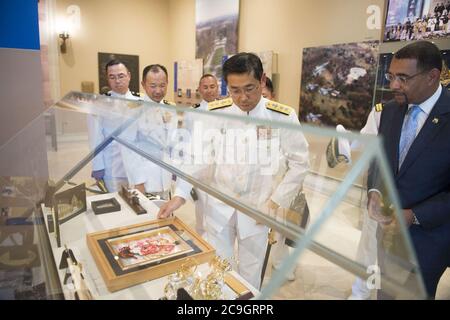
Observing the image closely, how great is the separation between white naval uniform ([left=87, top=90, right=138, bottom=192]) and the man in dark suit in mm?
1437

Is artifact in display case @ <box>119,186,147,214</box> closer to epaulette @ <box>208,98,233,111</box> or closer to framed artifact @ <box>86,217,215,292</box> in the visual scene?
framed artifact @ <box>86,217,215,292</box>

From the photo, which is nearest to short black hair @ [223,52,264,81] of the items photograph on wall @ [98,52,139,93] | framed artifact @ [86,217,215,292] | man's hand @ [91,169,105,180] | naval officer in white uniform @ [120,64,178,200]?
naval officer in white uniform @ [120,64,178,200]

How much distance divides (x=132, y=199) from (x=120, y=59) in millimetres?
7470

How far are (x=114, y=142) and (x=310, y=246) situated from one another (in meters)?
1.51

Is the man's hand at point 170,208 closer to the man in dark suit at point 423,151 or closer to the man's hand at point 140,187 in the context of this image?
the man's hand at point 140,187

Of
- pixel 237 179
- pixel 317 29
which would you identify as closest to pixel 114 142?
pixel 237 179

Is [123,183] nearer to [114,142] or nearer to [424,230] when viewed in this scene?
[114,142]

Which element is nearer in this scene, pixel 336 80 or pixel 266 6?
pixel 336 80

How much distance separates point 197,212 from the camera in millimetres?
1951

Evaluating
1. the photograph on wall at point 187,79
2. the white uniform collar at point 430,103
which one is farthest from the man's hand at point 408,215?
the photograph on wall at point 187,79

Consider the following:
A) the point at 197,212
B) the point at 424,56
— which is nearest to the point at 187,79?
the point at 197,212

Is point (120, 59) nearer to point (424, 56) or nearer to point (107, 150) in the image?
point (107, 150)

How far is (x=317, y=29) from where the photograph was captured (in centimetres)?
502

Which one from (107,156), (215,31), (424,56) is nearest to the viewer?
(424,56)
